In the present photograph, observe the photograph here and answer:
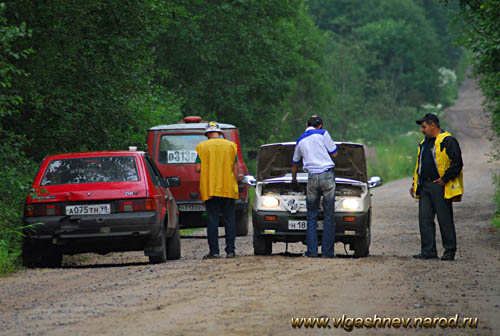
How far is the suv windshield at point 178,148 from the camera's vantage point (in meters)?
17.5

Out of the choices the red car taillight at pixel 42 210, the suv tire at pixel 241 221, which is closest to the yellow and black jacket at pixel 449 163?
the red car taillight at pixel 42 210

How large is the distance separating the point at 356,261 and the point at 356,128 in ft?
179

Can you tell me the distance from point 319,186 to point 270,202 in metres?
0.81

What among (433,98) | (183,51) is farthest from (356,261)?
(433,98)

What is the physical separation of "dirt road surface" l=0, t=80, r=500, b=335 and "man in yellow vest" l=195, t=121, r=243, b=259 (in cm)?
51

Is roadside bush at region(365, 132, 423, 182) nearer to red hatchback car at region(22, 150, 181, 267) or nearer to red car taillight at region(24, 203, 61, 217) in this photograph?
red hatchback car at region(22, 150, 181, 267)

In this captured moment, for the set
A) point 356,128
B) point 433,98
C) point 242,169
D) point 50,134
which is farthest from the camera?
point 433,98

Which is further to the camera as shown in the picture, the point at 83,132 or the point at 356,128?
the point at 356,128

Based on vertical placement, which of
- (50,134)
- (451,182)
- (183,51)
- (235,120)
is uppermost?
(183,51)

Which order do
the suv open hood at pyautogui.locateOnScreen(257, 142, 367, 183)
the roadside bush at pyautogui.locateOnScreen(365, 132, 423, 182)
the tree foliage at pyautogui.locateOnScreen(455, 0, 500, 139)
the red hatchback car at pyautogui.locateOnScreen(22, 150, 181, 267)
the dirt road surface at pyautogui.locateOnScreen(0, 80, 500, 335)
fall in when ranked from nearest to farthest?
the dirt road surface at pyautogui.locateOnScreen(0, 80, 500, 335)
the red hatchback car at pyautogui.locateOnScreen(22, 150, 181, 267)
the suv open hood at pyautogui.locateOnScreen(257, 142, 367, 183)
the tree foliage at pyautogui.locateOnScreen(455, 0, 500, 139)
the roadside bush at pyautogui.locateOnScreen(365, 132, 423, 182)

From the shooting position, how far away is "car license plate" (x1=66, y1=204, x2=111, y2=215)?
1166cm

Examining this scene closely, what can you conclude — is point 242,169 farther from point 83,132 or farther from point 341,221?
point 341,221

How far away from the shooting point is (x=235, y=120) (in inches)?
1448

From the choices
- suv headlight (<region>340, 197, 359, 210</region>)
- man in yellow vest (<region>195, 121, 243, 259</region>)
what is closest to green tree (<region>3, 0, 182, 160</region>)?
man in yellow vest (<region>195, 121, 243, 259</region>)
